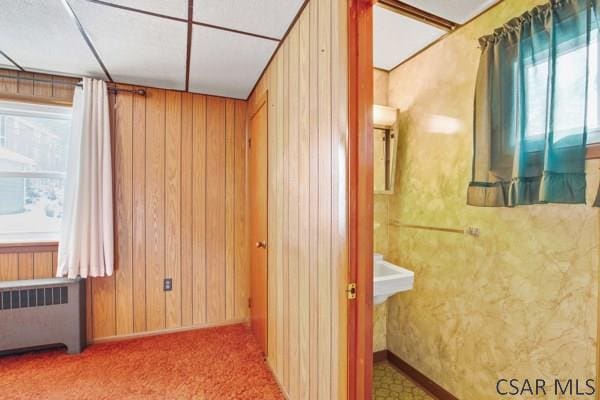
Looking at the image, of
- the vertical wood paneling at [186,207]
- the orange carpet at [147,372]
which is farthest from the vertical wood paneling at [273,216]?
the vertical wood paneling at [186,207]

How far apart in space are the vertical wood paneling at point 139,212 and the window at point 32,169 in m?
0.56

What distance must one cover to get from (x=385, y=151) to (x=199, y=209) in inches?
71.2

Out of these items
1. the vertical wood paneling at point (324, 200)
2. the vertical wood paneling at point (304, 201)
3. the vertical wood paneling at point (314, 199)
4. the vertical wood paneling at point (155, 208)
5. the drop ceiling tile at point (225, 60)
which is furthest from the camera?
the vertical wood paneling at point (155, 208)

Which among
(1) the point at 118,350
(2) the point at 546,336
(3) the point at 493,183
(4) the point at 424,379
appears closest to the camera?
(2) the point at 546,336

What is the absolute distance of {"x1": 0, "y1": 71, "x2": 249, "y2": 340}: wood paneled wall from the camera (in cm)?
258

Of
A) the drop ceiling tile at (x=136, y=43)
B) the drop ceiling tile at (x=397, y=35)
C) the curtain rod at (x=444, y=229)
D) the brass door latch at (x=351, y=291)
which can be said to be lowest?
the brass door latch at (x=351, y=291)

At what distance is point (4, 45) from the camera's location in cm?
195

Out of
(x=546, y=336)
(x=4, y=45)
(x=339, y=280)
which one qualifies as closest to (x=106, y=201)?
(x=4, y=45)

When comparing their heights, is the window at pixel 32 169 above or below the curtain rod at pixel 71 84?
below

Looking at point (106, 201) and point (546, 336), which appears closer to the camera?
point (546, 336)

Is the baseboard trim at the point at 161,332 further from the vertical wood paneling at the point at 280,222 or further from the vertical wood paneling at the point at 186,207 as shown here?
the vertical wood paneling at the point at 280,222

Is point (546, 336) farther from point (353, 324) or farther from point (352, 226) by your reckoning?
point (352, 226)

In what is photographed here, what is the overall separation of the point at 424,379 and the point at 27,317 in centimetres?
297

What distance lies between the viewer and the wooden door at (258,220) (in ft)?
7.59
